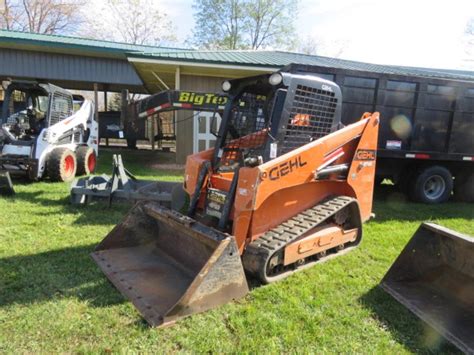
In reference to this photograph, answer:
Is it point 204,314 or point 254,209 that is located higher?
point 254,209

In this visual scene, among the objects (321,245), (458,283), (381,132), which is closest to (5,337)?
(321,245)

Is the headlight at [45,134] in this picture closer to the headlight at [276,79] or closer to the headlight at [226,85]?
the headlight at [226,85]

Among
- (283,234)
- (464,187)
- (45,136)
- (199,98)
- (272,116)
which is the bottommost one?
(464,187)

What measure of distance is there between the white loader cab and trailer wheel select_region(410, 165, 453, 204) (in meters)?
8.11

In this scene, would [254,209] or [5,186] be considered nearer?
[254,209]

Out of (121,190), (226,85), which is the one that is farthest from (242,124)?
(121,190)

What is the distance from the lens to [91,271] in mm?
3715

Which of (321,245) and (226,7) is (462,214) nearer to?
(321,245)

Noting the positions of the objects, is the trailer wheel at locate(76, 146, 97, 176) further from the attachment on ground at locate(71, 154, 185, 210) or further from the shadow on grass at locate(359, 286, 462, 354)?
the shadow on grass at locate(359, 286, 462, 354)

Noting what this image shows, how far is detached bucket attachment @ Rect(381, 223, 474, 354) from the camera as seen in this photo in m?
2.95

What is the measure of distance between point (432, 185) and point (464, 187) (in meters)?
0.99

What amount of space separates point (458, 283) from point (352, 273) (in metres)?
1.05

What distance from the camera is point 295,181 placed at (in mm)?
3748

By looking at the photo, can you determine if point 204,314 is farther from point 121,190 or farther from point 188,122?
point 188,122
